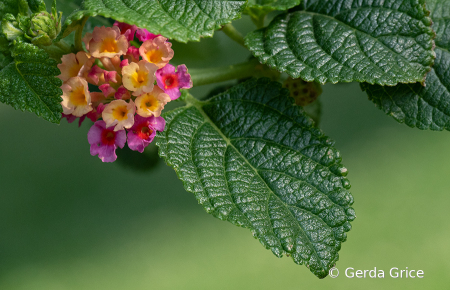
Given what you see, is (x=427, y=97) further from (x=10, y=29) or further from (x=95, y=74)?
(x=10, y=29)

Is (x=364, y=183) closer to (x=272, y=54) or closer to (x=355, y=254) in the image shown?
(x=355, y=254)

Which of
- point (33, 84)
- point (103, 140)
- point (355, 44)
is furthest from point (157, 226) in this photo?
point (355, 44)

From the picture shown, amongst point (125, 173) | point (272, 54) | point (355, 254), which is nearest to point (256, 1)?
point (272, 54)

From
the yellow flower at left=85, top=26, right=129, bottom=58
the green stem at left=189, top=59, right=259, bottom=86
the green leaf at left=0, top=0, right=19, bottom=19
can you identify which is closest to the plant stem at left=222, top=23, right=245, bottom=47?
the green stem at left=189, top=59, right=259, bottom=86

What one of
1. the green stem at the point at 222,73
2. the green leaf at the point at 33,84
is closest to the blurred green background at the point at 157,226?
the green stem at the point at 222,73

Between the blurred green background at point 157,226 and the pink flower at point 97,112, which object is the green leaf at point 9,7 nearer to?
the pink flower at point 97,112

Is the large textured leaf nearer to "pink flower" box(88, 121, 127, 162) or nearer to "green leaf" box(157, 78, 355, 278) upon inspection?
"green leaf" box(157, 78, 355, 278)

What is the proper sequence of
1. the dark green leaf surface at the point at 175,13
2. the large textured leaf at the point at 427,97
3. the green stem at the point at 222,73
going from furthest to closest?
the green stem at the point at 222,73
the large textured leaf at the point at 427,97
the dark green leaf surface at the point at 175,13
